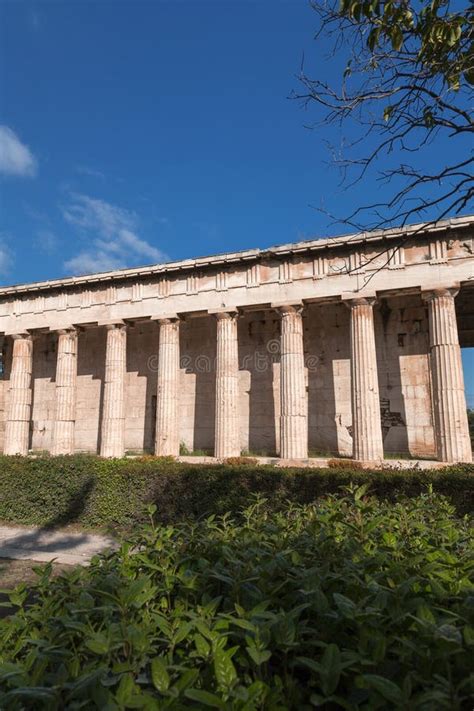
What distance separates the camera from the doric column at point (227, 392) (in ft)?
60.4

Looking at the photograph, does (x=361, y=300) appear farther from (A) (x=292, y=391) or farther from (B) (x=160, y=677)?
(B) (x=160, y=677)

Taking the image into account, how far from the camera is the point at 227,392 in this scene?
18812mm

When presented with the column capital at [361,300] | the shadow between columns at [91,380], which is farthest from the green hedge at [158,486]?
the shadow between columns at [91,380]

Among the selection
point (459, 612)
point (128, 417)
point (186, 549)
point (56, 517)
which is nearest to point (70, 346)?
point (128, 417)

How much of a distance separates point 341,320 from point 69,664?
20140 millimetres

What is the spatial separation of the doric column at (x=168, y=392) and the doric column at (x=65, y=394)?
16.2ft

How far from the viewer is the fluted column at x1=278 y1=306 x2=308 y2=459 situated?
17.5 metres

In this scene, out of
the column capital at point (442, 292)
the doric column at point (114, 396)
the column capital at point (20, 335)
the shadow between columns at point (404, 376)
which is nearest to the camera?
the column capital at point (442, 292)

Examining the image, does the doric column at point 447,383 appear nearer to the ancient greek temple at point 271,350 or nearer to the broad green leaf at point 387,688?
the ancient greek temple at point 271,350

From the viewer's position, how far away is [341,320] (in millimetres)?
20922

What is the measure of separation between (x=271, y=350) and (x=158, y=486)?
435 inches

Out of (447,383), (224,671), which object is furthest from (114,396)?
(224,671)

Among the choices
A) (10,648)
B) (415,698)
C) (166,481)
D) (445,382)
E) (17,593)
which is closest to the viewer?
(415,698)

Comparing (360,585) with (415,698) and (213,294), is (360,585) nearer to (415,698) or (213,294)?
(415,698)
